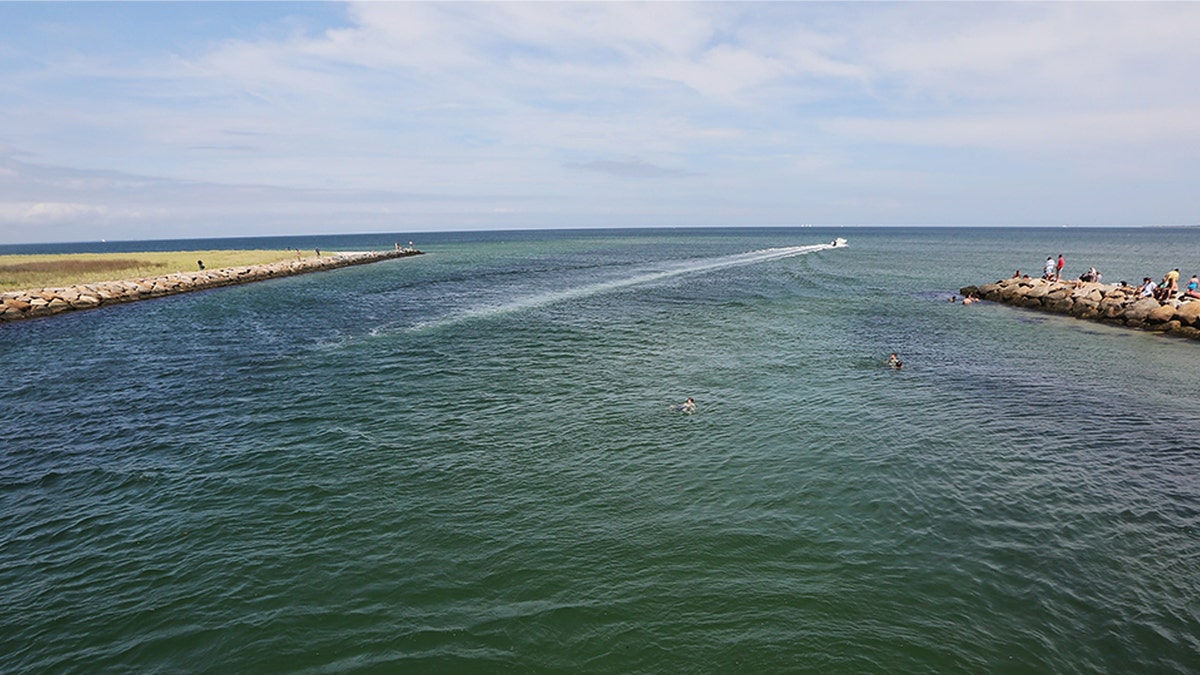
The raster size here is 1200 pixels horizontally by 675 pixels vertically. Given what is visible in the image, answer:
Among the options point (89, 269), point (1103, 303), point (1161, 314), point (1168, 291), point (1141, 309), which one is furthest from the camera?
point (89, 269)

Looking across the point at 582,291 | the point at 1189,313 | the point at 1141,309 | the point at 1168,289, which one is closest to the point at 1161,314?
the point at 1189,313

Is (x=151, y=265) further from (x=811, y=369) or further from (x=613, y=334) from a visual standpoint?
(x=811, y=369)

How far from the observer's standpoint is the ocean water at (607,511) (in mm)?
12484

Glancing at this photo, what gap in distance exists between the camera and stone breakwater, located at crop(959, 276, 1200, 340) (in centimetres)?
4000

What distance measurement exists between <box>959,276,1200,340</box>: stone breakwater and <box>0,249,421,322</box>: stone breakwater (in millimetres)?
96105

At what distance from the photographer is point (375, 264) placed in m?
122

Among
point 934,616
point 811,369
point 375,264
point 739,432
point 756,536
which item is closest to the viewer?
point 934,616

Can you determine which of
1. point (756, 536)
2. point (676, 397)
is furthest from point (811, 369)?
point (756, 536)

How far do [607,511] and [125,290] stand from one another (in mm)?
76488

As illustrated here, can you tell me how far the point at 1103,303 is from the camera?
46500mm

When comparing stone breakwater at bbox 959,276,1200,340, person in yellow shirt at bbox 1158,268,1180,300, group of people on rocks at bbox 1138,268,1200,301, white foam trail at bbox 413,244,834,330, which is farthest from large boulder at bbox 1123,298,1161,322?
white foam trail at bbox 413,244,834,330

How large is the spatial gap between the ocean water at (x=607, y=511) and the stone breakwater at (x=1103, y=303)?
5.80 m

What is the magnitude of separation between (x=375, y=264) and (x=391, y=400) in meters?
102

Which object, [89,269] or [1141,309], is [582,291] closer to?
[1141,309]
